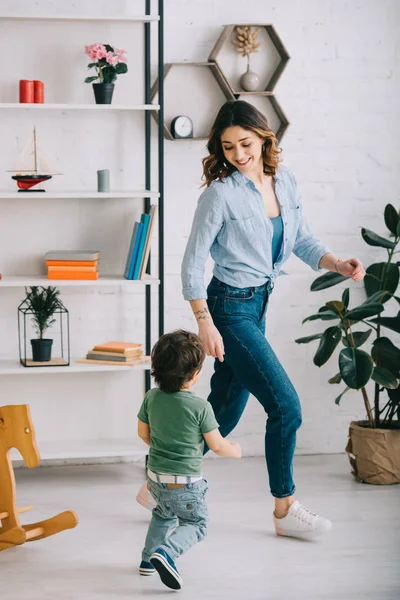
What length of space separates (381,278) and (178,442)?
1.56 metres

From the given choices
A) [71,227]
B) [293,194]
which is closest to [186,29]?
[71,227]

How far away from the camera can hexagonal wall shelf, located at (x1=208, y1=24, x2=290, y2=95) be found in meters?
3.73

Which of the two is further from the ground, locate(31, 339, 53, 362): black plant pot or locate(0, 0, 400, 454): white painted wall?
locate(0, 0, 400, 454): white painted wall

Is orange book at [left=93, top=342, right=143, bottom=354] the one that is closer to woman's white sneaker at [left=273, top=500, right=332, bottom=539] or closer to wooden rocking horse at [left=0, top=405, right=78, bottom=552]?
wooden rocking horse at [left=0, top=405, right=78, bottom=552]

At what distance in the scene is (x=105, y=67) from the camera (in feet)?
11.5

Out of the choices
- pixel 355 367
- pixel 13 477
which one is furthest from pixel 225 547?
pixel 355 367

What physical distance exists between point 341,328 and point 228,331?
0.93 metres

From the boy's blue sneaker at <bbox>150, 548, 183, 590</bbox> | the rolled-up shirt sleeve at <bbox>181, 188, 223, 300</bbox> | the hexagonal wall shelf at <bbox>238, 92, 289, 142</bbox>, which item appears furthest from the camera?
the hexagonal wall shelf at <bbox>238, 92, 289, 142</bbox>

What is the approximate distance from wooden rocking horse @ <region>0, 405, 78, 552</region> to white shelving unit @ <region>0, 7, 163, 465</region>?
68 cm

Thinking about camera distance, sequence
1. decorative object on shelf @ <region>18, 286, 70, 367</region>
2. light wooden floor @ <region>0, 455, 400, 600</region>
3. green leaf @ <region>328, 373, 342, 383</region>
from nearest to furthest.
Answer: light wooden floor @ <region>0, 455, 400, 600</region> < decorative object on shelf @ <region>18, 286, 70, 367</region> < green leaf @ <region>328, 373, 342, 383</region>

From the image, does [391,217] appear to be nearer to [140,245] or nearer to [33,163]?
[140,245]

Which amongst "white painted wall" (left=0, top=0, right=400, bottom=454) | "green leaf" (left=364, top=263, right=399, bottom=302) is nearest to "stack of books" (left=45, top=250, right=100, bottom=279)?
"white painted wall" (left=0, top=0, right=400, bottom=454)

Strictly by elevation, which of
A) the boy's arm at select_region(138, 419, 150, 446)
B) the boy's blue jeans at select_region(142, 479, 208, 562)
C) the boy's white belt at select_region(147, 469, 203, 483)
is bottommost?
the boy's blue jeans at select_region(142, 479, 208, 562)

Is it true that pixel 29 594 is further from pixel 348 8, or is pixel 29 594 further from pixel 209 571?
pixel 348 8
